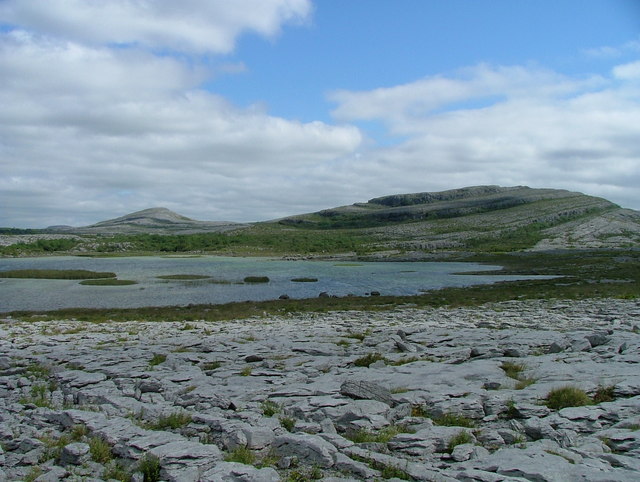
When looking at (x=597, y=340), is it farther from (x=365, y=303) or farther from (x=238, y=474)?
(x=365, y=303)

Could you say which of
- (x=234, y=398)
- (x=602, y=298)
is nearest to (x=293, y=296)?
(x=602, y=298)

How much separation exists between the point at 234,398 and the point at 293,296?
4018 cm

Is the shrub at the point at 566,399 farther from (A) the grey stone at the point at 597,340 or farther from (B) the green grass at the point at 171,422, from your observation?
(B) the green grass at the point at 171,422

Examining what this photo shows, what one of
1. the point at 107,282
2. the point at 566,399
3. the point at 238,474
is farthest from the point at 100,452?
the point at 107,282

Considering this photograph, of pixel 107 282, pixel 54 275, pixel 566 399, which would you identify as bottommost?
pixel 107 282

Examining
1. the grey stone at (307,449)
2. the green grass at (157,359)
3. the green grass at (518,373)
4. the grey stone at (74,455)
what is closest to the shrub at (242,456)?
the grey stone at (307,449)

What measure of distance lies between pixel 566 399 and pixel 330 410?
213 inches

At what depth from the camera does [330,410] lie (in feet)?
36.7

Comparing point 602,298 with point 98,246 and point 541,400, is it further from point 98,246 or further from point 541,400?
point 98,246

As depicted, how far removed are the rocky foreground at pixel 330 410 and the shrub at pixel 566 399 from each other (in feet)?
0.18

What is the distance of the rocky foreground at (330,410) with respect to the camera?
8586 mm

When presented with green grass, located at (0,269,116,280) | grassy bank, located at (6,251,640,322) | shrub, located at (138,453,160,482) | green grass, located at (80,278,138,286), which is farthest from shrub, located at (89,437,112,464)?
green grass, located at (0,269,116,280)

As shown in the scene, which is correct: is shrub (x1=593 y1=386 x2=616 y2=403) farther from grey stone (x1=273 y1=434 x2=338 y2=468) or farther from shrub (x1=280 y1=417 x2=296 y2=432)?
shrub (x1=280 y1=417 x2=296 y2=432)

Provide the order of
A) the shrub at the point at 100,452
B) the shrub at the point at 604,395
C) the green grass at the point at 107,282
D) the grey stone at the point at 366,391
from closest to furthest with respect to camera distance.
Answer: the shrub at the point at 100,452
the shrub at the point at 604,395
the grey stone at the point at 366,391
the green grass at the point at 107,282
